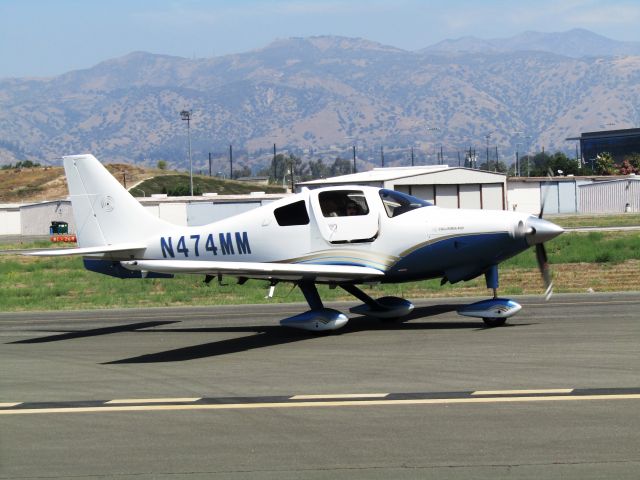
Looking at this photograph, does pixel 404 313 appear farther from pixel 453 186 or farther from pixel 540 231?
pixel 453 186

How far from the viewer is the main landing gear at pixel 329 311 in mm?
17125

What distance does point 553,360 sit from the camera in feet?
43.1

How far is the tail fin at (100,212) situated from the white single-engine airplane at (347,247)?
25 cm

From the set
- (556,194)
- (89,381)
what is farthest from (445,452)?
(556,194)

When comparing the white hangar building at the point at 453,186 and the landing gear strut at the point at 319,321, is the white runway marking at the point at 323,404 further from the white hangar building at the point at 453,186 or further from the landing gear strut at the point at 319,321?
the white hangar building at the point at 453,186

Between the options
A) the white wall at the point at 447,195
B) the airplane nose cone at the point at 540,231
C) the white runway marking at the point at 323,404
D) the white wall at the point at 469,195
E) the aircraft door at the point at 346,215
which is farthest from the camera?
the white wall at the point at 469,195

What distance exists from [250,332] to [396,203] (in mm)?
3467

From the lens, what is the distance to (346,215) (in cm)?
1773

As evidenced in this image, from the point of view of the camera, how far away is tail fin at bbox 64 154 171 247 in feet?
64.7

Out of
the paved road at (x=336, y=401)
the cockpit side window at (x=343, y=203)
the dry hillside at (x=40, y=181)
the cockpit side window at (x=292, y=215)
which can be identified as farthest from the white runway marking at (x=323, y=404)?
the dry hillside at (x=40, y=181)

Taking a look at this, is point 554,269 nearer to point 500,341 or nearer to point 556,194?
point 500,341

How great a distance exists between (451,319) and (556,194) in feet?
260

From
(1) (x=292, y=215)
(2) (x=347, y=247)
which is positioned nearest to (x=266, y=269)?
(2) (x=347, y=247)

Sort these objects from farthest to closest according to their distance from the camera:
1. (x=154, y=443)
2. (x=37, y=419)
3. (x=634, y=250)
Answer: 1. (x=634, y=250)
2. (x=37, y=419)
3. (x=154, y=443)
